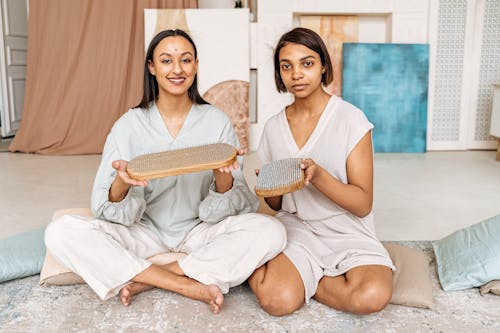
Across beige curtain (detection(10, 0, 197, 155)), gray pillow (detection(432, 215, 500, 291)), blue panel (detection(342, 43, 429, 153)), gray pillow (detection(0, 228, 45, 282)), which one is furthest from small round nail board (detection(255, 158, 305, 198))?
beige curtain (detection(10, 0, 197, 155))

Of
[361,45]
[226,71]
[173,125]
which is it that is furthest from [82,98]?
[173,125]

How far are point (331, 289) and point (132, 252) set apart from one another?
60 cm

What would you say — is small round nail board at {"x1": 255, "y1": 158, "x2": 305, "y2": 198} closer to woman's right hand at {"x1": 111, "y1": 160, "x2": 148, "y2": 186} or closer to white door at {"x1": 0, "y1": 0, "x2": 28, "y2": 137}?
woman's right hand at {"x1": 111, "y1": 160, "x2": 148, "y2": 186}

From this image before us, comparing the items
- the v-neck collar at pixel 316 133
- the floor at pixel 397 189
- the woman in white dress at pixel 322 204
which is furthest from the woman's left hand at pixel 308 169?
the floor at pixel 397 189

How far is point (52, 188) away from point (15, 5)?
2.94m

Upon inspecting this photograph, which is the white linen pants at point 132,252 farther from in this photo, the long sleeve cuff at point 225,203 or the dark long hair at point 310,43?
the dark long hair at point 310,43

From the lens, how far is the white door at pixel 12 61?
5074 mm

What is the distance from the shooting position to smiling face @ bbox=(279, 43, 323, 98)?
1567 millimetres

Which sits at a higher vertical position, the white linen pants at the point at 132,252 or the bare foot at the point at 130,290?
the white linen pants at the point at 132,252

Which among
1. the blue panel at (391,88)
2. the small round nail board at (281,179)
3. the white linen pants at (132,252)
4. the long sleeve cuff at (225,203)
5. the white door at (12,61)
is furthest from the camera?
the white door at (12,61)

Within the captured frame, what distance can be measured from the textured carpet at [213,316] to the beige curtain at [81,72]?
3.16 m

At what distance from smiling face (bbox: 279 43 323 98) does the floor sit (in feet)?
3.06

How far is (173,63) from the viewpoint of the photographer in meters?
1.63

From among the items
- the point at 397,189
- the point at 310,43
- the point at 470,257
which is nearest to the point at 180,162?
the point at 310,43
